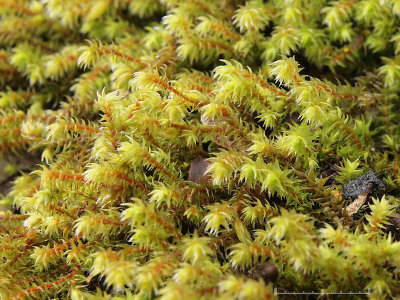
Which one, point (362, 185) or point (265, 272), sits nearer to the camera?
point (265, 272)

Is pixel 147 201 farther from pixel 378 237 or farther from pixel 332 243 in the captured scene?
pixel 378 237

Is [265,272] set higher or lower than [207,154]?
lower

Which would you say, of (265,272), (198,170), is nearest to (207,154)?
(198,170)

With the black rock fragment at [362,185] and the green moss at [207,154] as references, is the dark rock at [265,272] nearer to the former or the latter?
the green moss at [207,154]

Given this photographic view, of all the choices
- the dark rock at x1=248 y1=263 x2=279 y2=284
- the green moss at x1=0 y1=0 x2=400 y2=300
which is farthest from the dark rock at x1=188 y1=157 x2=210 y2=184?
the dark rock at x1=248 y1=263 x2=279 y2=284

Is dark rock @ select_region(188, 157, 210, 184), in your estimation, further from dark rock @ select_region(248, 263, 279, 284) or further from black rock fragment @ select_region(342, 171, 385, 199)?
black rock fragment @ select_region(342, 171, 385, 199)

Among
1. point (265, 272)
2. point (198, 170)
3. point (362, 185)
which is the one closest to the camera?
point (265, 272)

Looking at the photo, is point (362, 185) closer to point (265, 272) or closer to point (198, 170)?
point (265, 272)
